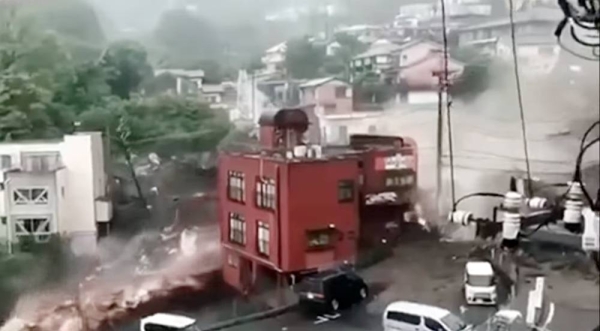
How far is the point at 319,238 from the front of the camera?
157cm

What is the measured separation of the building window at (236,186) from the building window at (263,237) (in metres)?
0.06

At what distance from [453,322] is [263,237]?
434 mm

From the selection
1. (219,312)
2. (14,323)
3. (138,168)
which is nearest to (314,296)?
(219,312)

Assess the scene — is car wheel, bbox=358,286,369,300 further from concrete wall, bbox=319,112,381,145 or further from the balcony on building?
the balcony on building

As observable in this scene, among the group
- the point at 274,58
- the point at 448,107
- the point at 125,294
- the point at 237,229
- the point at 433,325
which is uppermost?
the point at 274,58

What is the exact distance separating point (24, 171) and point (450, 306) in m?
0.89

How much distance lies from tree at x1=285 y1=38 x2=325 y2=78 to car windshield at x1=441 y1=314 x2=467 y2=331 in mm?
562

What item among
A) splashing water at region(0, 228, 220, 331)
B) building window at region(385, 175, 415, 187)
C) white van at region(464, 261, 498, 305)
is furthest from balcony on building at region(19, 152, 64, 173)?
white van at region(464, 261, 498, 305)

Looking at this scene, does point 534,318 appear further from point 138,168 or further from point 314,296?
point 138,168

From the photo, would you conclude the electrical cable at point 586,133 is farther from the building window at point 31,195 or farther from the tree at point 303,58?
→ the building window at point 31,195

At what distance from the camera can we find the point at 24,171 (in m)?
1.40

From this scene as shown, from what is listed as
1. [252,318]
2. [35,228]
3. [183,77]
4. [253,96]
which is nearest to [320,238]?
[252,318]

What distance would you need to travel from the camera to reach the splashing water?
1401 millimetres

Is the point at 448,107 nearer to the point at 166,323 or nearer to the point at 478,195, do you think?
the point at 478,195
